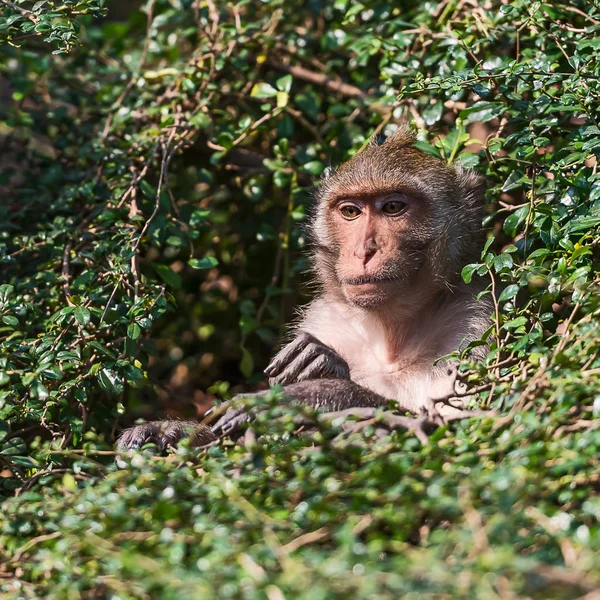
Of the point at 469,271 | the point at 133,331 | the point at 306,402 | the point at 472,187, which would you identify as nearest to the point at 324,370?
the point at 306,402

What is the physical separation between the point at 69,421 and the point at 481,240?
234 centimetres

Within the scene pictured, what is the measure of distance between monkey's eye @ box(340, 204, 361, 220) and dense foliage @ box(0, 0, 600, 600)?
0.52 metres

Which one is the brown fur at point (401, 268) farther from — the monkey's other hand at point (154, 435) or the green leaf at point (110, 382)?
the green leaf at point (110, 382)

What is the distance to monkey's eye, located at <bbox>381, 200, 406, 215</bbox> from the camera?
16.2 ft

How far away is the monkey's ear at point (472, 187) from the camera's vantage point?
5.00 m

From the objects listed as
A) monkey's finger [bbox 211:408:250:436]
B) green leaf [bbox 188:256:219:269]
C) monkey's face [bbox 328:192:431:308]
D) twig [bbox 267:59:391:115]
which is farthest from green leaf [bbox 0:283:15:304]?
twig [bbox 267:59:391:115]

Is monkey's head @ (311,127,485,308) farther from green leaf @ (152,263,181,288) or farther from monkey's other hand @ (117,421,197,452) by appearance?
monkey's other hand @ (117,421,197,452)

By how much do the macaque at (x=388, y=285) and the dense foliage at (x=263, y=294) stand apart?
0.63 feet

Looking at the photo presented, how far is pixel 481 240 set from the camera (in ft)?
16.5

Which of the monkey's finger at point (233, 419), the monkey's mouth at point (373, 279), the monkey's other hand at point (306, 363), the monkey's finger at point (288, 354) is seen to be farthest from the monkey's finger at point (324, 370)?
the monkey's finger at point (233, 419)

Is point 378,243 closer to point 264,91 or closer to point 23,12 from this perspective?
point 264,91

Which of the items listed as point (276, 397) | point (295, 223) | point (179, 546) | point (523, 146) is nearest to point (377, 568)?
point (179, 546)

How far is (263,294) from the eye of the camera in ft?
21.5

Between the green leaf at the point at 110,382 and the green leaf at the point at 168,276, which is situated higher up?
the green leaf at the point at 168,276
